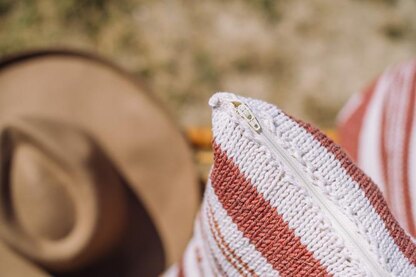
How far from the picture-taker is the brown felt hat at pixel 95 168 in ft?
3.12

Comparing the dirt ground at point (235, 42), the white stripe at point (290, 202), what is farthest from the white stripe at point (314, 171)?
A: the dirt ground at point (235, 42)

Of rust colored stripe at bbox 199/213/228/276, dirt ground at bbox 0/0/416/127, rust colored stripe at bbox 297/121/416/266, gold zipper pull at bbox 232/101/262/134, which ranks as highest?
dirt ground at bbox 0/0/416/127

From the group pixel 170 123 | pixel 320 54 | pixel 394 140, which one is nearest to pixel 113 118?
pixel 170 123

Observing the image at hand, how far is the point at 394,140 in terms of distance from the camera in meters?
0.92

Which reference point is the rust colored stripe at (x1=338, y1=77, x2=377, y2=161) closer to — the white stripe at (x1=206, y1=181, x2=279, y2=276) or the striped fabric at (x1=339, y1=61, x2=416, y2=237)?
the striped fabric at (x1=339, y1=61, x2=416, y2=237)

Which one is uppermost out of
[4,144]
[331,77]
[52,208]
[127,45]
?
[127,45]

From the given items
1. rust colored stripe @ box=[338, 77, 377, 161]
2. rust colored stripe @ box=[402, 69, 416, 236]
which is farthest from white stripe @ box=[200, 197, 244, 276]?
rust colored stripe @ box=[338, 77, 377, 161]

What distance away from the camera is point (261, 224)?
0.61 metres

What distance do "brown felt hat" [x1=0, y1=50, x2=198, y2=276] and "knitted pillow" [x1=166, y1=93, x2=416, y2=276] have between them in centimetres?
39

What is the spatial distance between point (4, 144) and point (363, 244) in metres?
0.57

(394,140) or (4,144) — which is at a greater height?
(4,144)

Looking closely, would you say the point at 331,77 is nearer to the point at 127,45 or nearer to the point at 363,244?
the point at 127,45

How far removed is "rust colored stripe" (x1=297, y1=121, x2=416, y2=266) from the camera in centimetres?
61

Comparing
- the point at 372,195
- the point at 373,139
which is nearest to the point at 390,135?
the point at 373,139
